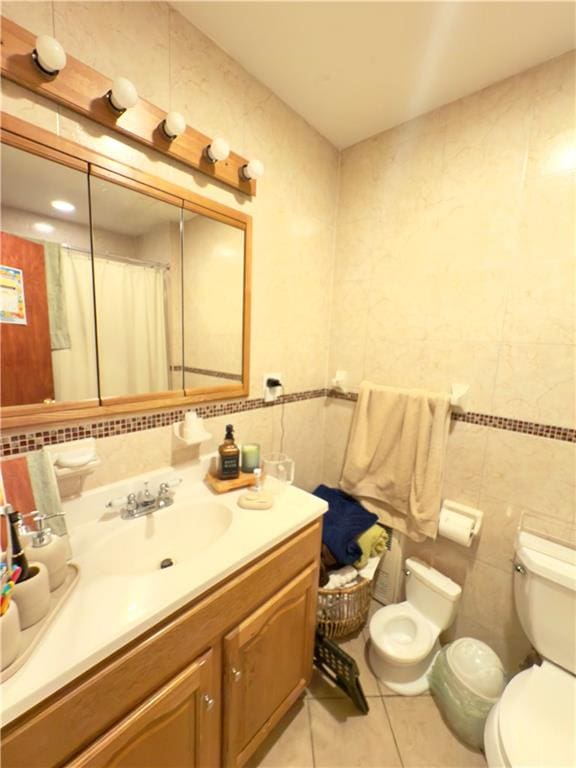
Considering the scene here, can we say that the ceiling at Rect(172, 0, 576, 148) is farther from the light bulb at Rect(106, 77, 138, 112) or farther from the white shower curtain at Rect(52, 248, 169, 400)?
the white shower curtain at Rect(52, 248, 169, 400)

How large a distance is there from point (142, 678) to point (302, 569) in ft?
1.82

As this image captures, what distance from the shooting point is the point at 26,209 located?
792mm

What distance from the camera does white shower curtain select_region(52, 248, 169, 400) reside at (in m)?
0.89

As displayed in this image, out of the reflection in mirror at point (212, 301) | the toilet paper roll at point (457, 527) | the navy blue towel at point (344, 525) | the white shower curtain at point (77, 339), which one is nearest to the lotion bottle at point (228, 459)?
the reflection in mirror at point (212, 301)

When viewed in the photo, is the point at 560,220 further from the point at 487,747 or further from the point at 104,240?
the point at 487,747

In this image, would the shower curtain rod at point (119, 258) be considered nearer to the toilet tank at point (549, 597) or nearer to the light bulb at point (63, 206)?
the light bulb at point (63, 206)

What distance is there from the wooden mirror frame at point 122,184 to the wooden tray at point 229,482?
0.31m

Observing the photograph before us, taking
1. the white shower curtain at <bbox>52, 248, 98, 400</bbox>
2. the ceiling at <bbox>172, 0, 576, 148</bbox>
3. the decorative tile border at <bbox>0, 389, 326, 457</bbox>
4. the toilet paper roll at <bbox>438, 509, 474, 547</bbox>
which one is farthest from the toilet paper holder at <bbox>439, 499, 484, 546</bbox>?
the ceiling at <bbox>172, 0, 576, 148</bbox>

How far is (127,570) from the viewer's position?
0.93 meters

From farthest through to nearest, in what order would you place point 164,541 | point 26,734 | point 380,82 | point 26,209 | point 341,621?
1. point 341,621
2. point 380,82
3. point 164,541
4. point 26,209
5. point 26,734

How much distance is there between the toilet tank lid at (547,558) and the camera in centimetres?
104

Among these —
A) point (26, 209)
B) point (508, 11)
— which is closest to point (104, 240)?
point (26, 209)

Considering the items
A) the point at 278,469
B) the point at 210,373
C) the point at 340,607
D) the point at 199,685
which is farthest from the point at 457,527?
the point at 210,373

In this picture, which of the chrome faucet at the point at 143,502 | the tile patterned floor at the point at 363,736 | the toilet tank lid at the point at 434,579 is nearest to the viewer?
the chrome faucet at the point at 143,502
